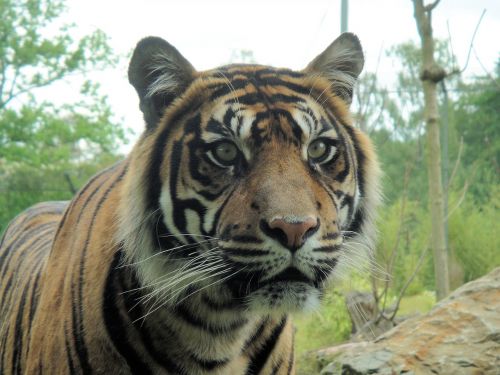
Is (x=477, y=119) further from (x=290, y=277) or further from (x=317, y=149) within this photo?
(x=290, y=277)

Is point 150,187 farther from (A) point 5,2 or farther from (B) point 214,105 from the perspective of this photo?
(A) point 5,2

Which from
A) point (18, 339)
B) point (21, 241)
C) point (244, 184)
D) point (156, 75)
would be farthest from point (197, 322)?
point (21, 241)

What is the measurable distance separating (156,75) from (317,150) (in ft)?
1.97

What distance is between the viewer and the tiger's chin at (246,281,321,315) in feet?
6.60

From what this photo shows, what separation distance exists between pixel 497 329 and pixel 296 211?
2.85 m

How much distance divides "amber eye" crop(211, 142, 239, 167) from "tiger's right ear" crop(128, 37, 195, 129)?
32cm

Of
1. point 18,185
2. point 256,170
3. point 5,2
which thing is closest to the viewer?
point 256,170

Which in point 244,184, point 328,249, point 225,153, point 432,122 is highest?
point 432,122

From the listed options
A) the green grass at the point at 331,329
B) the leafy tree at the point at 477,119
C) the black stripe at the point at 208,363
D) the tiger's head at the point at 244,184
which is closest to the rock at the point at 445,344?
the tiger's head at the point at 244,184

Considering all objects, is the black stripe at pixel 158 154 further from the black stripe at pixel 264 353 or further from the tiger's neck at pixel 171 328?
the black stripe at pixel 264 353

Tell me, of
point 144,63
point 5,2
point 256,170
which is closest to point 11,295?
point 144,63

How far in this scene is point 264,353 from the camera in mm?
2414

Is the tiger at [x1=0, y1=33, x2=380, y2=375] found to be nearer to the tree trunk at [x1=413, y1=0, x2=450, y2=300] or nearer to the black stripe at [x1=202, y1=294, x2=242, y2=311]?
the black stripe at [x1=202, y1=294, x2=242, y2=311]

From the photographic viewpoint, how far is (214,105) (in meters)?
2.26
